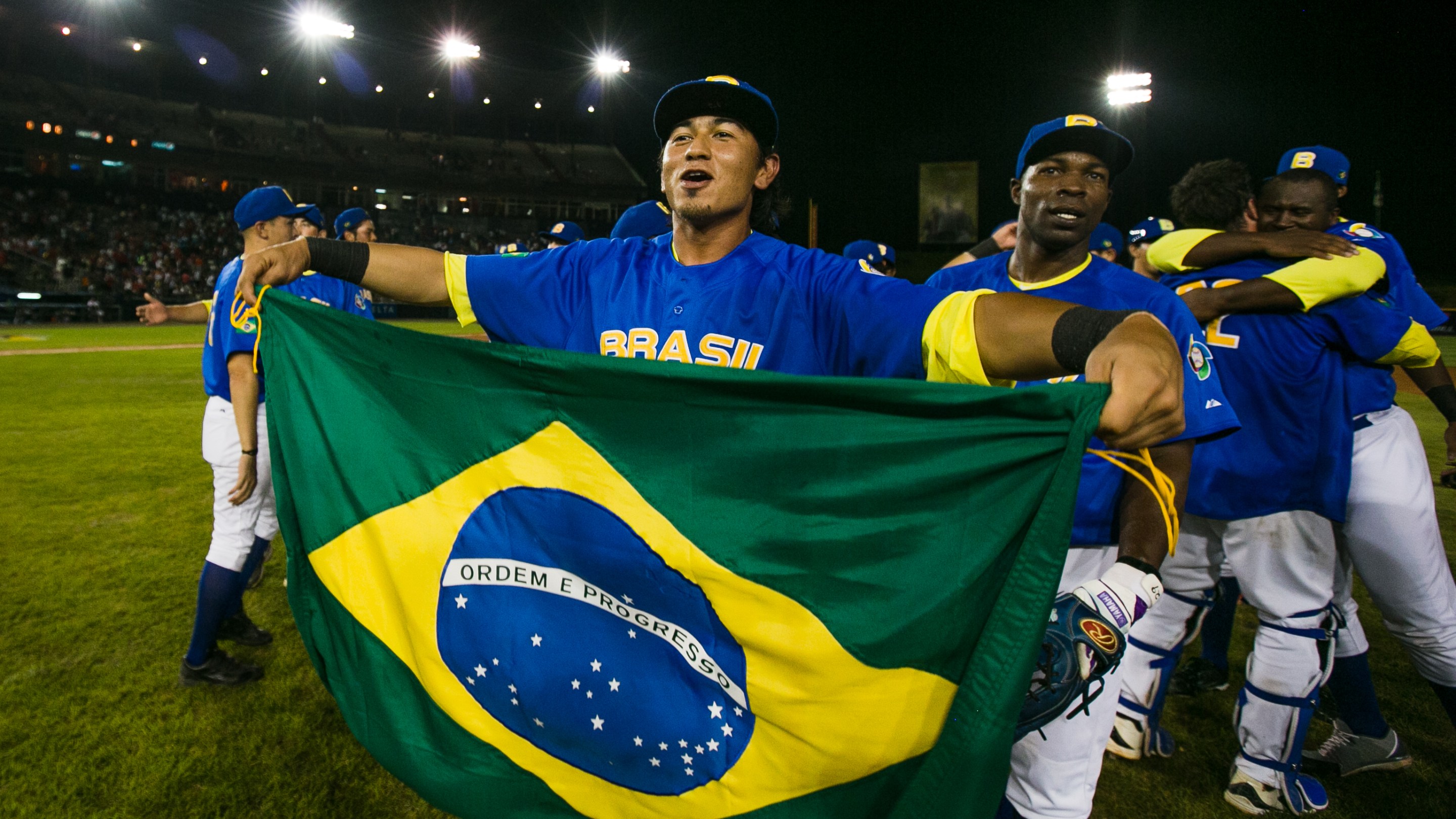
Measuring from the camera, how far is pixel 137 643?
3.96 metres

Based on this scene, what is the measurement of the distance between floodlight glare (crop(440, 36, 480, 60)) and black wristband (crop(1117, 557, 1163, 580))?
Answer: 173 feet

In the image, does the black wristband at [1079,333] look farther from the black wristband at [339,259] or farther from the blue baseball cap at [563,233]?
the blue baseball cap at [563,233]

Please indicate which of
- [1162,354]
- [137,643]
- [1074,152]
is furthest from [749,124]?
Result: [137,643]

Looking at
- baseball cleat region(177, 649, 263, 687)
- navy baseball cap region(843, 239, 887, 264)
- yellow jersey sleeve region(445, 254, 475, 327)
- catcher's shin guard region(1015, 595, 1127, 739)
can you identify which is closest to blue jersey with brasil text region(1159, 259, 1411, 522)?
catcher's shin guard region(1015, 595, 1127, 739)

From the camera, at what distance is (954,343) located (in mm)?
1647

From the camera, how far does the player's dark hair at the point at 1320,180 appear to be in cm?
297

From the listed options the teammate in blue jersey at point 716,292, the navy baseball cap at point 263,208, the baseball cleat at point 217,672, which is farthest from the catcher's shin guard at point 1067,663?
the navy baseball cap at point 263,208

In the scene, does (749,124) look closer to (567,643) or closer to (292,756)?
(567,643)

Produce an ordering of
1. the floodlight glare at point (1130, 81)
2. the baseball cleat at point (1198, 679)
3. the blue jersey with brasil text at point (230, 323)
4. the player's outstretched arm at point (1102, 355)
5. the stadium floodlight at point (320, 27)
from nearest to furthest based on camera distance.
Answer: the player's outstretched arm at point (1102, 355)
the blue jersey with brasil text at point (230, 323)
the baseball cleat at point (1198, 679)
the floodlight glare at point (1130, 81)
the stadium floodlight at point (320, 27)

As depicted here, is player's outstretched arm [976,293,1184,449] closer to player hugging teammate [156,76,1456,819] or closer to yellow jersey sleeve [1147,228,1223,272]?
player hugging teammate [156,76,1456,819]

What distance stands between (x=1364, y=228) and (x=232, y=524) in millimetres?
5331

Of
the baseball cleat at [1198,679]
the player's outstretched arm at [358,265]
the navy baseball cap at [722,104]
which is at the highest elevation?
the navy baseball cap at [722,104]

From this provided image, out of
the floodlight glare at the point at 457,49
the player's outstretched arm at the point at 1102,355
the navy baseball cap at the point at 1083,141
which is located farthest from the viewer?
the floodlight glare at the point at 457,49

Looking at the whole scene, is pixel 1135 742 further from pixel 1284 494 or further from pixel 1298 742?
pixel 1284 494
